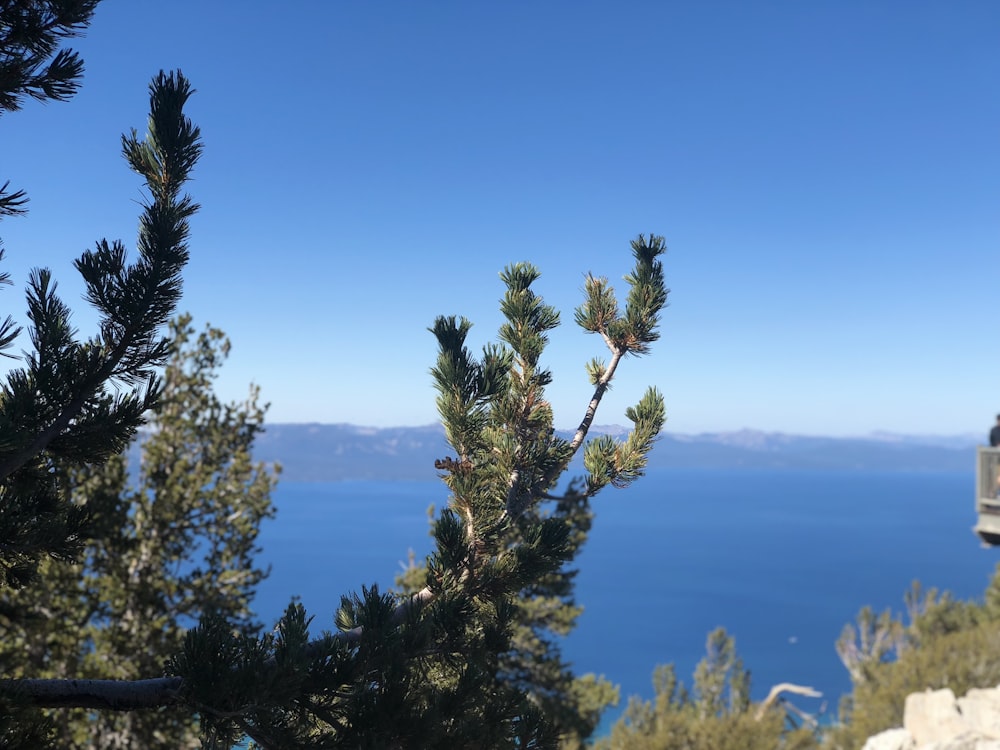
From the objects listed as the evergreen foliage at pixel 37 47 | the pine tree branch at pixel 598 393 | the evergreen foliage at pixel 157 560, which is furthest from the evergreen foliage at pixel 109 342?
the evergreen foliage at pixel 157 560

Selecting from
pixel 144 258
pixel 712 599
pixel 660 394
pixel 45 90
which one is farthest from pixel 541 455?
pixel 712 599

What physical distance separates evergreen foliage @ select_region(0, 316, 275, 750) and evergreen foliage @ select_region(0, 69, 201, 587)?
5412 mm

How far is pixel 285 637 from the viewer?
215 centimetres

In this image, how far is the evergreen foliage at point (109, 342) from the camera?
270 cm

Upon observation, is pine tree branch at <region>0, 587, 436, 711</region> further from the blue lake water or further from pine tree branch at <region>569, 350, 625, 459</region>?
the blue lake water

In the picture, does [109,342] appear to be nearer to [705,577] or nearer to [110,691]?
[110,691]

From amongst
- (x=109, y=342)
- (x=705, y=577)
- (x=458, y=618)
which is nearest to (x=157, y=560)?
(x=109, y=342)

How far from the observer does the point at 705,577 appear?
126875 mm

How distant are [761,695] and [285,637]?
8234 centimetres

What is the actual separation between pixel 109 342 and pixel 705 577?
135320 mm

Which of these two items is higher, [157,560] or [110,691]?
[110,691]

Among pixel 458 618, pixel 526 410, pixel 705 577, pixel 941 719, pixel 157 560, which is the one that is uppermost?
pixel 526 410

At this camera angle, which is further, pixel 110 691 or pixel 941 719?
pixel 941 719

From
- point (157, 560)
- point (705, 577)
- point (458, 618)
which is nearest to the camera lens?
point (458, 618)
